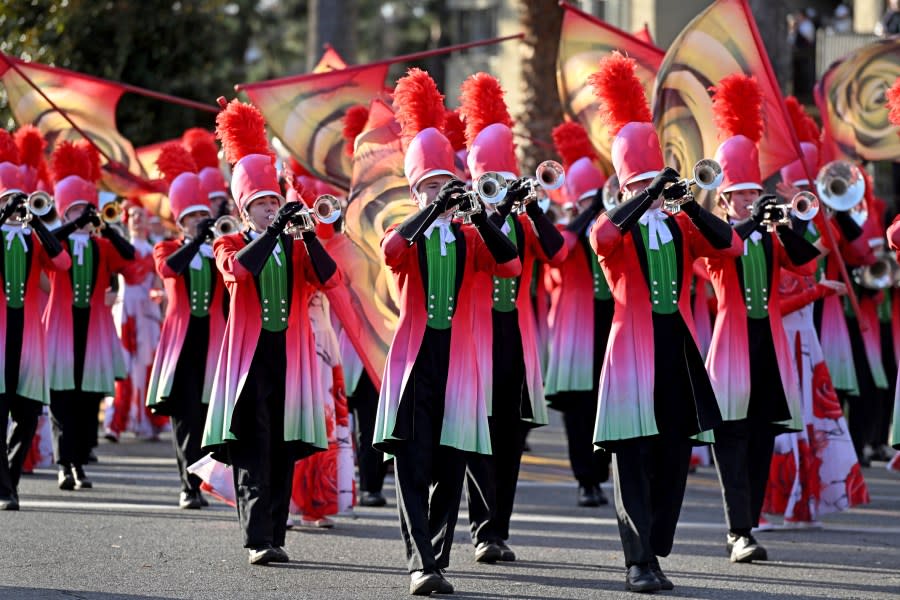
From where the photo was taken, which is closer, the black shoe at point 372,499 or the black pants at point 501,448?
the black pants at point 501,448

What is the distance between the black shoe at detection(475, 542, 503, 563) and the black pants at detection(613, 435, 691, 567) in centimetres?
99

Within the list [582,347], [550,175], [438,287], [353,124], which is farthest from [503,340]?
[353,124]

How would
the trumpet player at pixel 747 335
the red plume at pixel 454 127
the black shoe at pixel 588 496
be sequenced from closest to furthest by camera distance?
the trumpet player at pixel 747 335 < the red plume at pixel 454 127 < the black shoe at pixel 588 496

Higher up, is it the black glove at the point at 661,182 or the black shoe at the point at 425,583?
the black glove at the point at 661,182

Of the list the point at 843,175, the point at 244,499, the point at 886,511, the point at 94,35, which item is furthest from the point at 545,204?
the point at 94,35

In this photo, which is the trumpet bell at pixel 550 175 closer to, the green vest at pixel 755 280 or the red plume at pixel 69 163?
the green vest at pixel 755 280

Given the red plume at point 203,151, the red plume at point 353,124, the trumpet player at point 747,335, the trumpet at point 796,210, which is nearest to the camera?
the trumpet at point 796,210

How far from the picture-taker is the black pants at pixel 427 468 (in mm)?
8703

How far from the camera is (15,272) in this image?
1145cm

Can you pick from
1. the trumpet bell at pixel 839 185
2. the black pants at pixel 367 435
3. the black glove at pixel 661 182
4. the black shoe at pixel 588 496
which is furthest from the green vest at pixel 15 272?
the trumpet bell at pixel 839 185

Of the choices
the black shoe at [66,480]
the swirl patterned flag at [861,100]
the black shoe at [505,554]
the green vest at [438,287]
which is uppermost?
the swirl patterned flag at [861,100]

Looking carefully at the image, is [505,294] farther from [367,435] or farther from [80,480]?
[80,480]

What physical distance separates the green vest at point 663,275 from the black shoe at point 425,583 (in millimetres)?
1733

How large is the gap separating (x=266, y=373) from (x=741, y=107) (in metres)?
3.09
